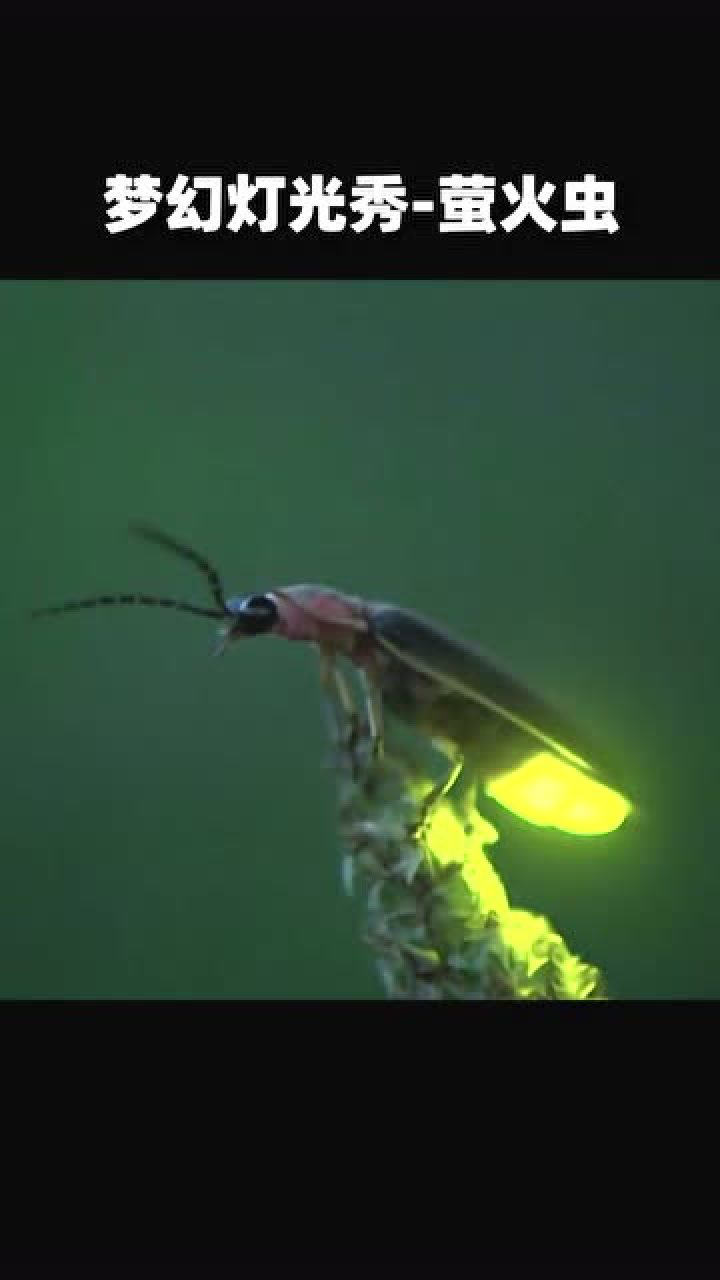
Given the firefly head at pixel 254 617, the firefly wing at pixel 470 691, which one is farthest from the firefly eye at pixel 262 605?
the firefly wing at pixel 470 691

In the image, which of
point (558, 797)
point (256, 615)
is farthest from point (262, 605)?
point (558, 797)

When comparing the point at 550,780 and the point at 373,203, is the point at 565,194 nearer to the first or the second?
the point at 373,203

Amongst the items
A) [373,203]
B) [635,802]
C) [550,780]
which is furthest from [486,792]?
[373,203]

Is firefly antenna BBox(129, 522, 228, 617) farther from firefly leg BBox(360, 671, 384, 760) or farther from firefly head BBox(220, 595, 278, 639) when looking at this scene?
firefly leg BBox(360, 671, 384, 760)

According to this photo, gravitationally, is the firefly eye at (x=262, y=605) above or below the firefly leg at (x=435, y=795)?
above

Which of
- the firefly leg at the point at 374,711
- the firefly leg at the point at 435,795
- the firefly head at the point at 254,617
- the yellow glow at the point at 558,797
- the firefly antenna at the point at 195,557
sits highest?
the firefly antenna at the point at 195,557

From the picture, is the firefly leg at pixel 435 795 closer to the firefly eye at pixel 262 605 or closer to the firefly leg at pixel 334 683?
the firefly leg at pixel 334 683

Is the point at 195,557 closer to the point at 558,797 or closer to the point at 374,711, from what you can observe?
the point at 374,711

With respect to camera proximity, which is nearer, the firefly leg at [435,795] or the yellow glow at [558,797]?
the firefly leg at [435,795]
